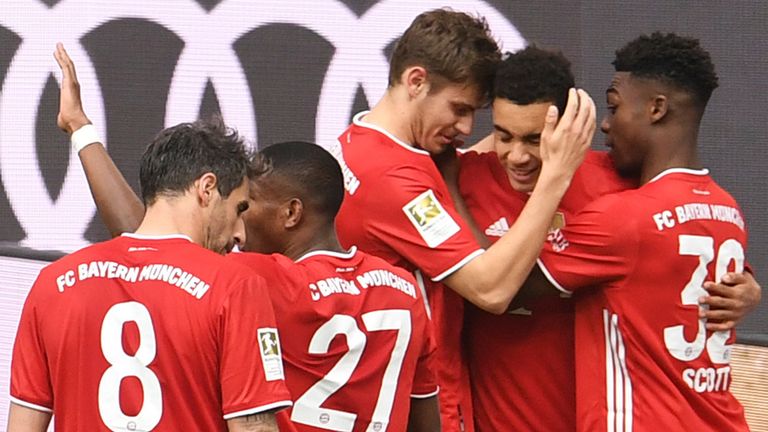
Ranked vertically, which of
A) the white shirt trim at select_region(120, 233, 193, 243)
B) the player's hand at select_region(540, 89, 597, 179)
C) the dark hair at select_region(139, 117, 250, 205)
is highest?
the player's hand at select_region(540, 89, 597, 179)

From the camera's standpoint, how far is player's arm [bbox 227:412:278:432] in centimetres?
292

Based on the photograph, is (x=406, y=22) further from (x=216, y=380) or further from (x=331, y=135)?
(x=216, y=380)

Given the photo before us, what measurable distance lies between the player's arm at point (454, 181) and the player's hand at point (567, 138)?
317 mm

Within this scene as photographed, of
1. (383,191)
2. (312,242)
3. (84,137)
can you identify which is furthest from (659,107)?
(84,137)

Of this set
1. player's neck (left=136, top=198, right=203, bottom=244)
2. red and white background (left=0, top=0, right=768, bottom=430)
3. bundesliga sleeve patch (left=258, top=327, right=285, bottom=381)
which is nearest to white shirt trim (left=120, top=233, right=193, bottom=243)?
player's neck (left=136, top=198, right=203, bottom=244)

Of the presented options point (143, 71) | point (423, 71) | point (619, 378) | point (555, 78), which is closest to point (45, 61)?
point (143, 71)

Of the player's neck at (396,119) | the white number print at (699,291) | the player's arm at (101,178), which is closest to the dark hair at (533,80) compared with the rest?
the player's neck at (396,119)

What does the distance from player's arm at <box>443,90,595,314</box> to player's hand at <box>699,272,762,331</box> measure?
50 centimetres

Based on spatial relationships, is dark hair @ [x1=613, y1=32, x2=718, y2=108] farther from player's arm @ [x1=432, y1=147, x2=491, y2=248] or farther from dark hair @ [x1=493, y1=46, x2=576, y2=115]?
player's arm @ [x1=432, y1=147, x2=491, y2=248]

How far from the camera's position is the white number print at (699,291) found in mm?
3559

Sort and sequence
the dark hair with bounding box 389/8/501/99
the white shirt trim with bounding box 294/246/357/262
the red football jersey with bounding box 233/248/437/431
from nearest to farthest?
the red football jersey with bounding box 233/248/437/431
the white shirt trim with bounding box 294/246/357/262
the dark hair with bounding box 389/8/501/99

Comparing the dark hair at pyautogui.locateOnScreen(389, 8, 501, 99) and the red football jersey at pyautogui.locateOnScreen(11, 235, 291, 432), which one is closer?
the red football jersey at pyautogui.locateOnScreen(11, 235, 291, 432)

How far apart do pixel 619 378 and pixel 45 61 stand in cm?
246

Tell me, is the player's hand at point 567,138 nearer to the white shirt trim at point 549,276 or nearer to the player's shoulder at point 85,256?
the white shirt trim at point 549,276
